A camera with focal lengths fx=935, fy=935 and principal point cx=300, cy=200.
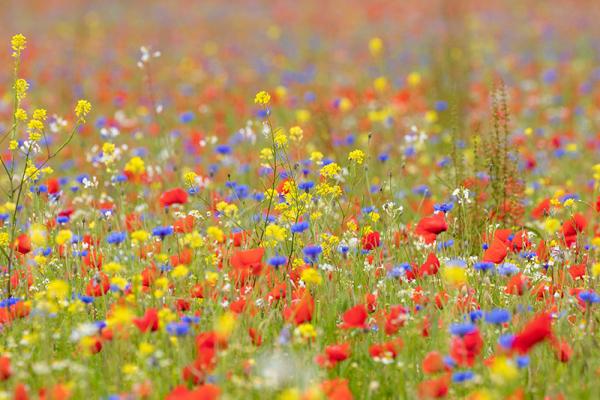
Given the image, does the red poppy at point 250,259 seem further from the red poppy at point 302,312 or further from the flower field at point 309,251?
the red poppy at point 302,312

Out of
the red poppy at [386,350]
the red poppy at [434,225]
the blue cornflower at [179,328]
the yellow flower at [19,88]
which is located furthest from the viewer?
the yellow flower at [19,88]

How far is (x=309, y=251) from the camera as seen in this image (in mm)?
2891

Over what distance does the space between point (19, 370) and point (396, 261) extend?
1555 mm

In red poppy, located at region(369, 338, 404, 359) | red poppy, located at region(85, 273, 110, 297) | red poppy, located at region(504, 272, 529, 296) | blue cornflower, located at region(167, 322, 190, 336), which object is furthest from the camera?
red poppy, located at region(85, 273, 110, 297)

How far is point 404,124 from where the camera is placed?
277 inches

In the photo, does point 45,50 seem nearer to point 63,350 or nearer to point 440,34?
point 440,34

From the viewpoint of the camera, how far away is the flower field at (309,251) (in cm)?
A: 248

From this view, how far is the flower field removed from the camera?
8.14 ft

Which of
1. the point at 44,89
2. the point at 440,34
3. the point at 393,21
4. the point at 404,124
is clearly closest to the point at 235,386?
the point at 404,124

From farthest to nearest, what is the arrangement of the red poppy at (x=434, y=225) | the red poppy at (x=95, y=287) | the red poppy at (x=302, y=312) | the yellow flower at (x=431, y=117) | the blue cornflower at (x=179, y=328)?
the yellow flower at (x=431, y=117) → the red poppy at (x=434, y=225) → the red poppy at (x=95, y=287) → the red poppy at (x=302, y=312) → the blue cornflower at (x=179, y=328)

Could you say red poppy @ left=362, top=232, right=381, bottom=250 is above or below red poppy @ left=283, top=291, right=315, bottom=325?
above

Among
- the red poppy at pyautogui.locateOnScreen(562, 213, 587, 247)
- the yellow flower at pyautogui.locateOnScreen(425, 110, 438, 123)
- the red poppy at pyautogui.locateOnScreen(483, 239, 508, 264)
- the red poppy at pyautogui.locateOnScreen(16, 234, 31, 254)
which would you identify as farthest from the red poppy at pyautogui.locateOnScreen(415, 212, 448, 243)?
the yellow flower at pyautogui.locateOnScreen(425, 110, 438, 123)

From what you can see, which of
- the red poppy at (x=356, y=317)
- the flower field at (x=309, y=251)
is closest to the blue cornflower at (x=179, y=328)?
the flower field at (x=309, y=251)

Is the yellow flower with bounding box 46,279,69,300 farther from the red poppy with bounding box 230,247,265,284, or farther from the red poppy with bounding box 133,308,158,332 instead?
the red poppy with bounding box 230,247,265,284
